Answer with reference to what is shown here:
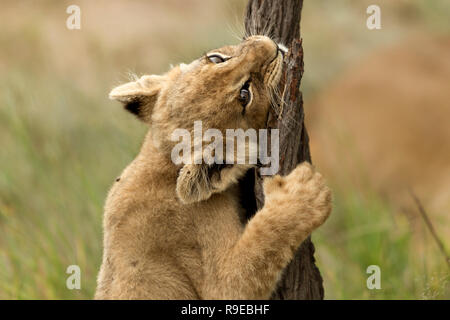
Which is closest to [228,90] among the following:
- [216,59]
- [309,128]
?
[216,59]

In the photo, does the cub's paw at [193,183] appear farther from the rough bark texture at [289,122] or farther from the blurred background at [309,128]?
the blurred background at [309,128]

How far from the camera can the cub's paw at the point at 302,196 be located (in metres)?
3.75

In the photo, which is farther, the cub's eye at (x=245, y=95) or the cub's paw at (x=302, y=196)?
the cub's eye at (x=245, y=95)

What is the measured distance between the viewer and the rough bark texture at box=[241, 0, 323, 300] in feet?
12.4

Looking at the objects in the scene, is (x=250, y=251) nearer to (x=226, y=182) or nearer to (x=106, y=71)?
(x=226, y=182)

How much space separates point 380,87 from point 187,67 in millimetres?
7413

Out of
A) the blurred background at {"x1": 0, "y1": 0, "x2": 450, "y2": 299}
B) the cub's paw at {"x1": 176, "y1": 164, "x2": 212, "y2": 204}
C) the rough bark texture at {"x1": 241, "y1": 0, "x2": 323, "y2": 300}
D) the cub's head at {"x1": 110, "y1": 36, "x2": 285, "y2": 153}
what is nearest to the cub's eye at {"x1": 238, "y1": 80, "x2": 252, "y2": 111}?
the cub's head at {"x1": 110, "y1": 36, "x2": 285, "y2": 153}

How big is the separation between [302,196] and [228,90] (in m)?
0.80

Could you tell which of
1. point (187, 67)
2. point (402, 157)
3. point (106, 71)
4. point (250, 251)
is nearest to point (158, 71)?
→ point (106, 71)

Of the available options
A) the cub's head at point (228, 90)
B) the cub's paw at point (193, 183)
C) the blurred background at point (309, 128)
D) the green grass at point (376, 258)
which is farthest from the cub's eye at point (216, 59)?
the green grass at point (376, 258)

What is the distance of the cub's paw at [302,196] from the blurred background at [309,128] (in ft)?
3.75

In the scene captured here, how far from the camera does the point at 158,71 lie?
1227 centimetres

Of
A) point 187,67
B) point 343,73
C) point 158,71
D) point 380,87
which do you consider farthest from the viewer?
point 343,73
